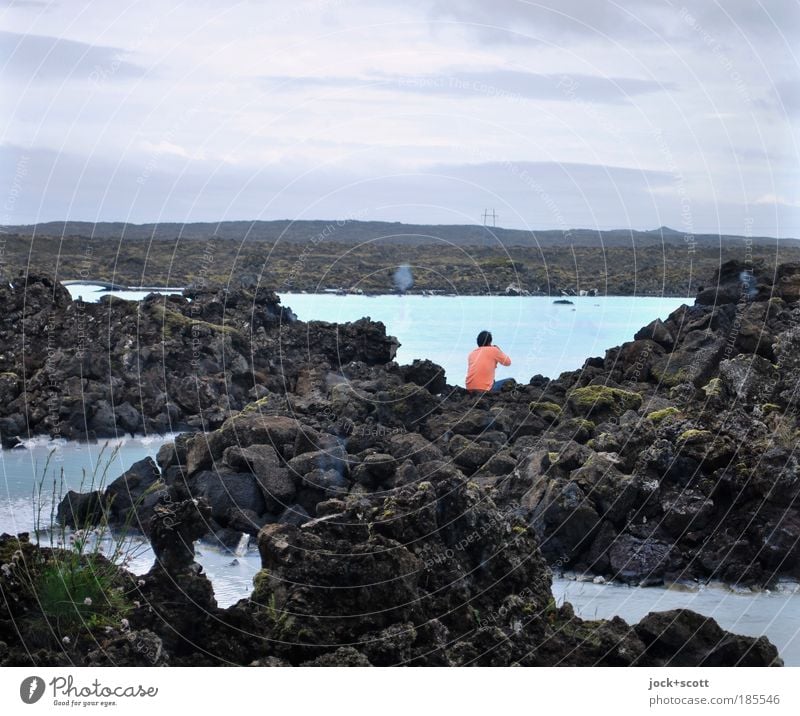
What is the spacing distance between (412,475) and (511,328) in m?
28.5

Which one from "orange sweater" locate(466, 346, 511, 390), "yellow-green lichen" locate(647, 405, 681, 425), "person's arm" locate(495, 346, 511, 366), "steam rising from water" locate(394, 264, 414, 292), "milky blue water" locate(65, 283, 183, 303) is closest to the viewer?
"yellow-green lichen" locate(647, 405, 681, 425)

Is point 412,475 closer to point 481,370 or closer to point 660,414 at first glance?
point 660,414

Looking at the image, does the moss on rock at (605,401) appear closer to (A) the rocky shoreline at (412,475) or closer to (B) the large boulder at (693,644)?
(A) the rocky shoreline at (412,475)

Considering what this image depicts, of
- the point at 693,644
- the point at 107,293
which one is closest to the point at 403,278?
the point at 107,293

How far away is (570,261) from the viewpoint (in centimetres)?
10025

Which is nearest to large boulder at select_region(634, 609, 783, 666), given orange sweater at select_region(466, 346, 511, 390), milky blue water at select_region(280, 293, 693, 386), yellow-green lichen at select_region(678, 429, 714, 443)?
yellow-green lichen at select_region(678, 429, 714, 443)

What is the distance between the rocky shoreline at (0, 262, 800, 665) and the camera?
860 centimetres

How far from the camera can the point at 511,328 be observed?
138ft

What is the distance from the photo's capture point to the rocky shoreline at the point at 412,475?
8602 mm

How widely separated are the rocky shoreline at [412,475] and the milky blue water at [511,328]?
13.5 ft

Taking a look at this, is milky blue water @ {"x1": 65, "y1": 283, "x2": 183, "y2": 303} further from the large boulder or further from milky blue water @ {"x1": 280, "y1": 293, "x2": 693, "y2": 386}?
the large boulder

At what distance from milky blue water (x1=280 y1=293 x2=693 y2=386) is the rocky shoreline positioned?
4.11 meters

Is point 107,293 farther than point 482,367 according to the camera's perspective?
Yes

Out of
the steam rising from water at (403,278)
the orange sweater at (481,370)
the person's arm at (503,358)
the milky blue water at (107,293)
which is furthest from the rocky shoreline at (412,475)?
the steam rising from water at (403,278)
